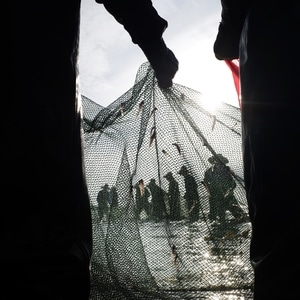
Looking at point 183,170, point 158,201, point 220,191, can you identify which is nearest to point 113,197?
point 158,201

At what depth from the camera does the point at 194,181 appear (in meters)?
2.65

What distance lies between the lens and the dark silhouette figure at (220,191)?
260 centimetres

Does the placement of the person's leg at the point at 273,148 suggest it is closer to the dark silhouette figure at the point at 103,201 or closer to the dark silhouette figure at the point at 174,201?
the dark silhouette figure at the point at 174,201

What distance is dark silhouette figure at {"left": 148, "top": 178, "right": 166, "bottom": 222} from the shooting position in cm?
265

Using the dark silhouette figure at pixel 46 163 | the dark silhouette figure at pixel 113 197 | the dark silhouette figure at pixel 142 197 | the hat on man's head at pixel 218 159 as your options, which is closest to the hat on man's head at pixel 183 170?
the hat on man's head at pixel 218 159

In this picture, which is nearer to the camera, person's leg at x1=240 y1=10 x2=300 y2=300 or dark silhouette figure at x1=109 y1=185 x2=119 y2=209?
person's leg at x1=240 y1=10 x2=300 y2=300

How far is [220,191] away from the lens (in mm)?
2633

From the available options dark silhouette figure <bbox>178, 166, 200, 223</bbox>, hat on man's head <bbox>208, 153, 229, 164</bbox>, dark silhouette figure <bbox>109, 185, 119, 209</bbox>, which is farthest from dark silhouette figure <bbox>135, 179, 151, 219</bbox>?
hat on man's head <bbox>208, 153, 229, 164</bbox>

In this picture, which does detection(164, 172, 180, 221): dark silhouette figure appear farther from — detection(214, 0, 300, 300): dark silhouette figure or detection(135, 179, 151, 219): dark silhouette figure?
detection(214, 0, 300, 300): dark silhouette figure

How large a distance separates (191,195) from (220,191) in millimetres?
265

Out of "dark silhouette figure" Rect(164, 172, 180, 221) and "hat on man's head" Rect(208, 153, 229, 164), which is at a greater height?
"hat on man's head" Rect(208, 153, 229, 164)

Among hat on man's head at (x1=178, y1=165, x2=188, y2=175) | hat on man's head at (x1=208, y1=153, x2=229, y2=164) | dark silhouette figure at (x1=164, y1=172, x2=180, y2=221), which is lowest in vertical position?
dark silhouette figure at (x1=164, y1=172, x2=180, y2=221)

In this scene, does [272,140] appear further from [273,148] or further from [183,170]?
[183,170]

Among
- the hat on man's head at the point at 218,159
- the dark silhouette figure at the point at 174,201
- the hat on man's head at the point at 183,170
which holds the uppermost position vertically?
the hat on man's head at the point at 218,159
